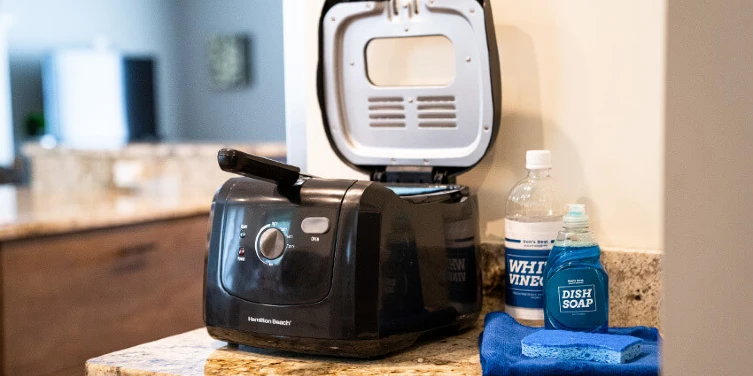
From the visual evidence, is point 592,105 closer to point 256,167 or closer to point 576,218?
point 576,218

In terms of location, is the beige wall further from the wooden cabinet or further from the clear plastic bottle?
the wooden cabinet

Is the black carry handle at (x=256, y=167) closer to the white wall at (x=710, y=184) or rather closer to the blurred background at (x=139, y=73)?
the white wall at (x=710, y=184)

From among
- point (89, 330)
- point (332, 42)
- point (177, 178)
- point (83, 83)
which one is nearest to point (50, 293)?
point (89, 330)

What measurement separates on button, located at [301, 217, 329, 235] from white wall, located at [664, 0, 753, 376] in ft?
1.68

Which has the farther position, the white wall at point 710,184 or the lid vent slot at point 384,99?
the lid vent slot at point 384,99

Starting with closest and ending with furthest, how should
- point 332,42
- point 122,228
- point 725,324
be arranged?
point 725,324
point 332,42
point 122,228

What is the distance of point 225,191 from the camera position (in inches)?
40.3

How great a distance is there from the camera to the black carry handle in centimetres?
90

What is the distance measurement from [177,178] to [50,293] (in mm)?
1044

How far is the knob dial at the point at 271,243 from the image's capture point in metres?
0.96

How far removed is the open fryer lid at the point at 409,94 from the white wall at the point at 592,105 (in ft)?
0.28

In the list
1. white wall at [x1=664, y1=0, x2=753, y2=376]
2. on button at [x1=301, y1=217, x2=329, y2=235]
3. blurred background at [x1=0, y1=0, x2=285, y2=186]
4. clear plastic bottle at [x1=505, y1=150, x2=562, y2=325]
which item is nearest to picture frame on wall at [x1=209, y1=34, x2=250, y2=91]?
blurred background at [x1=0, y1=0, x2=285, y2=186]

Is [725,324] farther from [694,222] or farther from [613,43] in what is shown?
[613,43]

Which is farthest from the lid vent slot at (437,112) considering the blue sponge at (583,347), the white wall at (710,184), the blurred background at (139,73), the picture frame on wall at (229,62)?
the picture frame on wall at (229,62)
